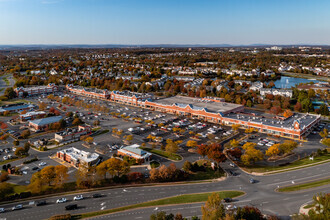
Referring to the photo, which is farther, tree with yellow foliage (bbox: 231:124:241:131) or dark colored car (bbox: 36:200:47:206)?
tree with yellow foliage (bbox: 231:124:241:131)

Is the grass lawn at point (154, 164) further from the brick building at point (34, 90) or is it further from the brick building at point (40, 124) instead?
the brick building at point (34, 90)

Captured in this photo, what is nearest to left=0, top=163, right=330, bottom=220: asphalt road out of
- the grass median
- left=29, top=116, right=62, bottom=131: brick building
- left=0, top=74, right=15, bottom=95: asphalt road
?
the grass median

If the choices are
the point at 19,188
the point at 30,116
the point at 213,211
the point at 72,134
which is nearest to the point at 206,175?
the point at 213,211

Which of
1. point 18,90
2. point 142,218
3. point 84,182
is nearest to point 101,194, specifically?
point 84,182

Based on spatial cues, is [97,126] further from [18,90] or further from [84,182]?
[18,90]

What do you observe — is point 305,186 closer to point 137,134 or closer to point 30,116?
point 137,134

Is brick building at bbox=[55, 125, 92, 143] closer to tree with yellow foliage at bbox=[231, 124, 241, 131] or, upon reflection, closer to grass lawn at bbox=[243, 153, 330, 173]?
tree with yellow foliage at bbox=[231, 124, 241, 131]
